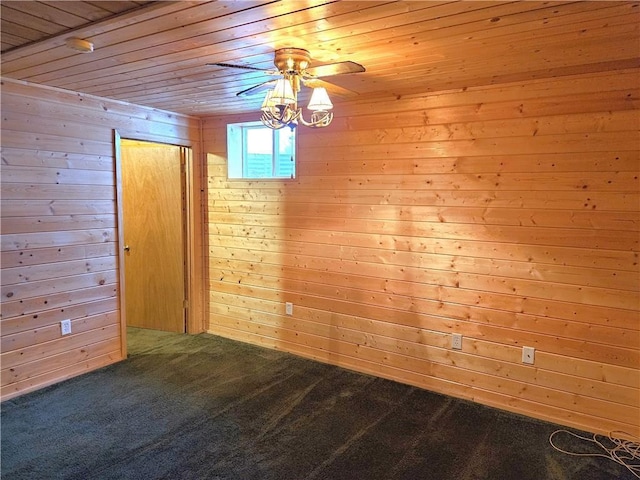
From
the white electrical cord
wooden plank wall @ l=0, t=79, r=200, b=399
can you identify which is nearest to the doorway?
wooden plank wall @ l=0, t=79, r=200, b=399

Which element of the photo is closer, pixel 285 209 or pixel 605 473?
pixel 605 473

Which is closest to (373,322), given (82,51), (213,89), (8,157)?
(213,89)

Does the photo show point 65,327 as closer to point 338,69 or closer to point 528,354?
point 338,69

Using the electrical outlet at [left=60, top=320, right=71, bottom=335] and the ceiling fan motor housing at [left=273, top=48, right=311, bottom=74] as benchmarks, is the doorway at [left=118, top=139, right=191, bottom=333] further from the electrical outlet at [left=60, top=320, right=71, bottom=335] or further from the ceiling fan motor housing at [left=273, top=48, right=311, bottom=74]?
the ceiling fan motor housing at [left=273, top=48, right=311, bottom=74]

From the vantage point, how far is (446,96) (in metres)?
3.09

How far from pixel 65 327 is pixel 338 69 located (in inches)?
112

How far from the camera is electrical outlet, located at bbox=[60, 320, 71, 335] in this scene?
3.37 m

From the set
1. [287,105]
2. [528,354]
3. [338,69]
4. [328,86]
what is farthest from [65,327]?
[528,354]

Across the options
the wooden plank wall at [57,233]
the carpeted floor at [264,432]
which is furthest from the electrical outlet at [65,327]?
the carpeted floor at [264,432]

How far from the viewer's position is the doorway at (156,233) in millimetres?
4438

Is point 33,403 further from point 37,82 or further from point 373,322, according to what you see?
point 373,322

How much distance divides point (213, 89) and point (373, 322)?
215 cm

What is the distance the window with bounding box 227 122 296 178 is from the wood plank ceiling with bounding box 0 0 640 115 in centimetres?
109

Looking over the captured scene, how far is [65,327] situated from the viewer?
133 inches
